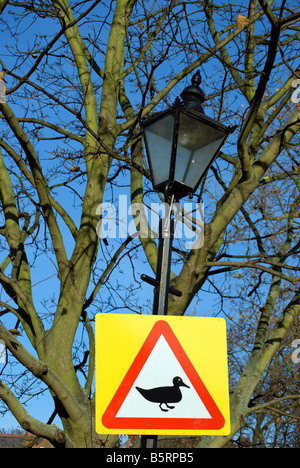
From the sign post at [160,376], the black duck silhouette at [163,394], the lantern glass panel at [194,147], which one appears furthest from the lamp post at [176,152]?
the black duck silhouette at [163,394]

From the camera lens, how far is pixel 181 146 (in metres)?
3.69

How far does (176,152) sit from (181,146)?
68mm

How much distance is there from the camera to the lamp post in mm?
3641

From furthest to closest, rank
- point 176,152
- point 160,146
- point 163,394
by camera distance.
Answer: point 160,146, point 176,152, point 163,394

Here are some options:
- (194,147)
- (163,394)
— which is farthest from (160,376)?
(194,147)

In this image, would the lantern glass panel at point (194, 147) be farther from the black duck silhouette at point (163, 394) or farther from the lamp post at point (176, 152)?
the black duck silhouette at point (163, 394)

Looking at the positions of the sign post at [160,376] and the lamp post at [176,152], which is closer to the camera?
the sign post at [160,376]

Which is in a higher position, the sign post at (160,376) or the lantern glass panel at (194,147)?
the lantern glass panel at (194,147)

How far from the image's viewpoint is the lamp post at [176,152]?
11.9ft

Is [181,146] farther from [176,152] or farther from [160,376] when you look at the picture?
[160,376]

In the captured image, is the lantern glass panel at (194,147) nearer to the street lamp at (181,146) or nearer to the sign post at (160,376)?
the street lamp at (181,146)

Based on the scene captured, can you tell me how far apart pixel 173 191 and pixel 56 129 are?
13.6 ft

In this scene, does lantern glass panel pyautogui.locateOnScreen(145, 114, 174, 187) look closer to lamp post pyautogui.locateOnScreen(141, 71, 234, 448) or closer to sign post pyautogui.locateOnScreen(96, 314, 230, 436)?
lamp post pyautogui.locateOnScreen(141, 71, 234, 448)
